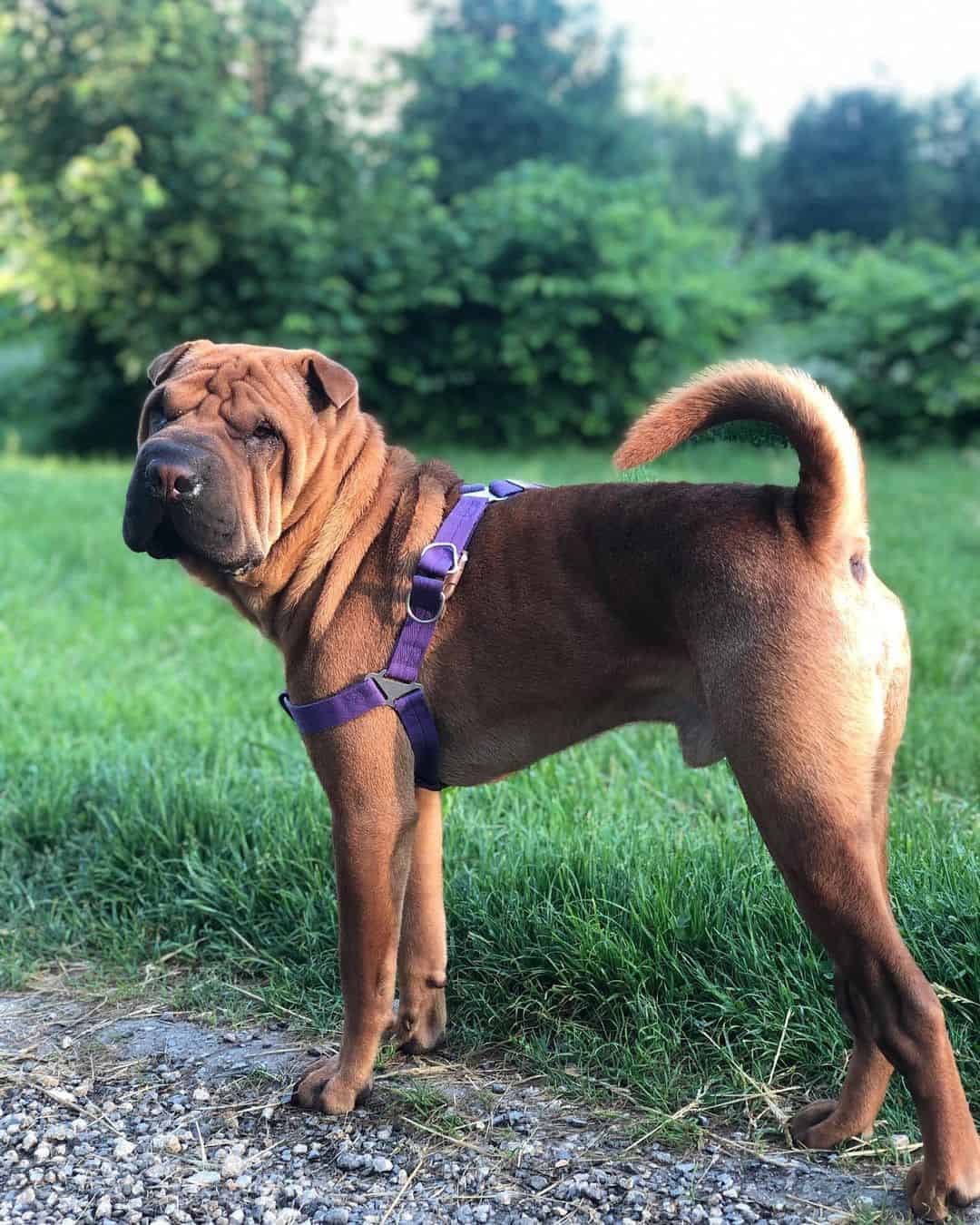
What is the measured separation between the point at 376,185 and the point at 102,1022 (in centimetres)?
1542

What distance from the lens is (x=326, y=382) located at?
287 centimetres

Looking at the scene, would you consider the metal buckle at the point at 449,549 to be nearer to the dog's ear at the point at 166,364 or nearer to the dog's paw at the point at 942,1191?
the dog's ear at the point at 166,364

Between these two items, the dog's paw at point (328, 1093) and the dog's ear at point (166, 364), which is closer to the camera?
the dog's paw at point (328, 1093)

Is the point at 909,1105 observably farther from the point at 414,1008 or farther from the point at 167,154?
the point at 167,154

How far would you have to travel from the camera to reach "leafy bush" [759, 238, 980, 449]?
45.5ft

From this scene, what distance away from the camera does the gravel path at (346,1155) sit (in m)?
2.41

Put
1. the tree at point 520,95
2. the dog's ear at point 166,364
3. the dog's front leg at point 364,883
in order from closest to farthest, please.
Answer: the dog's front leg at point 364,883
the dog's ear at point 166,364
the tree at point 520,95

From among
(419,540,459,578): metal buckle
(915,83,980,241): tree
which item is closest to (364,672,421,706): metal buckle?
(419,540,459,578): metal buckle

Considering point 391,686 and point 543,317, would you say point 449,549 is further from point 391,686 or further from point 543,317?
point 543,317

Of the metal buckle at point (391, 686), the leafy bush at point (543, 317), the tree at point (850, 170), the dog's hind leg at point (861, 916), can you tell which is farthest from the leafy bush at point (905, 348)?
the tree at point (850, 170)

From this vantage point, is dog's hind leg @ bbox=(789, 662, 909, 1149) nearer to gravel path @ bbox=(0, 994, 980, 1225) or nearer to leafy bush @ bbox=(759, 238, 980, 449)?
gravel path @ bbox=(0, 994, 980, 1225)

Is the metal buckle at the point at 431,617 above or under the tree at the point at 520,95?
under

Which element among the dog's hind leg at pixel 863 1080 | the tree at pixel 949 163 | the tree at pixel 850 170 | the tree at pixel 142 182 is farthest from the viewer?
the tree at pixel 850 170

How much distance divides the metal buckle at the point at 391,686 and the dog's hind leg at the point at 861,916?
84cm
